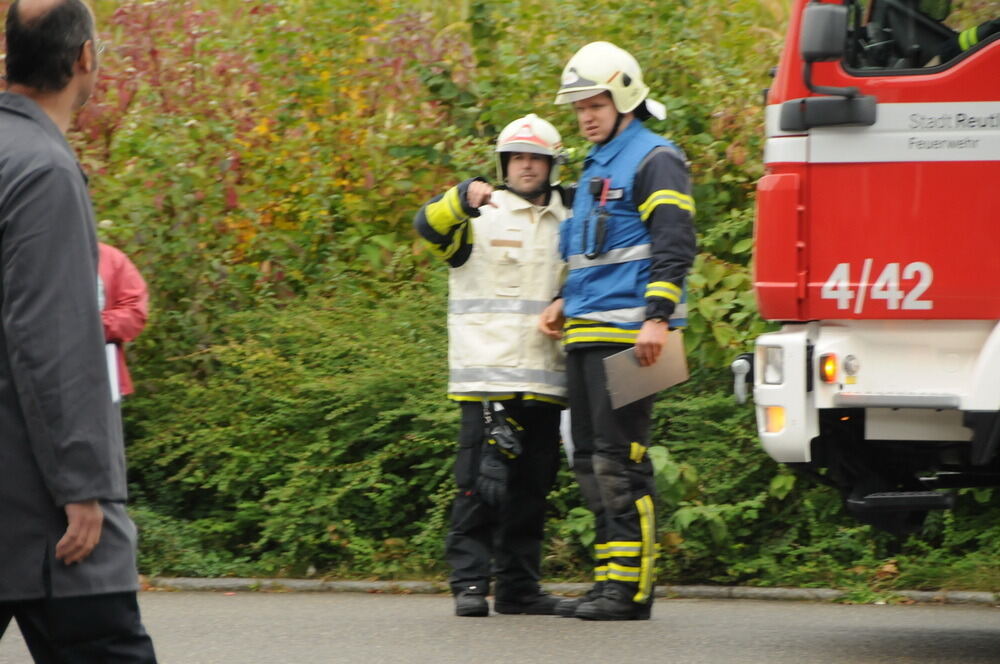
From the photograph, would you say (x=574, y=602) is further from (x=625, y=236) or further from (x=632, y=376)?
(x=625, y=236)

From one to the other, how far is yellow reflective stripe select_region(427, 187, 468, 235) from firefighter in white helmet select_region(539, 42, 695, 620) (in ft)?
1.53

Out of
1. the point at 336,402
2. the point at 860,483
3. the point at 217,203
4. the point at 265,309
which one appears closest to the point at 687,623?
the point at 860,483

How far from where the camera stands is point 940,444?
5.57 meters

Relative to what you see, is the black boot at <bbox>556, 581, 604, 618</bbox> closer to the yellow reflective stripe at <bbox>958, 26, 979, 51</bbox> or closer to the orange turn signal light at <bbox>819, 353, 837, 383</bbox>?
the orange turn signal light at <bbox>819, 353, 837, 383</bbox>

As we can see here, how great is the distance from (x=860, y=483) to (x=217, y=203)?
5038mm

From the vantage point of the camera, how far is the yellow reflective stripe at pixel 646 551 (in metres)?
6.58

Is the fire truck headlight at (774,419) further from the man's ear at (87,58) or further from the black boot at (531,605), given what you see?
the man's ear at (87,58)

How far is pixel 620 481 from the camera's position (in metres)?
6.58

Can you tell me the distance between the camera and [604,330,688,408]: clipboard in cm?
641

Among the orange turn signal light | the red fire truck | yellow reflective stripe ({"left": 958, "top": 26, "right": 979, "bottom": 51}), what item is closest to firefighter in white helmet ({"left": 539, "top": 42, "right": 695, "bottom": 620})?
the red fire truck

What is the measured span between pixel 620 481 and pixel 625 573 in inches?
14.6

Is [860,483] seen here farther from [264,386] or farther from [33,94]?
[264,386]

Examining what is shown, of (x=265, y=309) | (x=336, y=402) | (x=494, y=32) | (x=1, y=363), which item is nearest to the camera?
(x=1, y=363)

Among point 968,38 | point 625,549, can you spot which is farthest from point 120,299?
point 968,38
